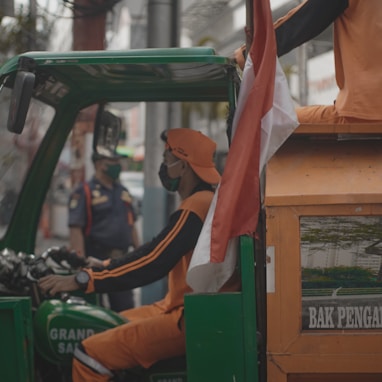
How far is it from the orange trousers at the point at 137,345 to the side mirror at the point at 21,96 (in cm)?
111

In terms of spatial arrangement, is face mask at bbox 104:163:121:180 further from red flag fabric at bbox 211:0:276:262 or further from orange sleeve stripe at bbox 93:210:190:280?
red flag fabric at bbox 211:0:276:262

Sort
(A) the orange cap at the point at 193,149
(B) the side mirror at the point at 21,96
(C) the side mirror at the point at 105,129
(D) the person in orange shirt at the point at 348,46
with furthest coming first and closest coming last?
(C) the side mirror at the point at 105,129
(A) the orange cap at the point at 193,149
(D) the person in orange shirt at the point at 348,46
(B) the side mirror at the point at 21,96

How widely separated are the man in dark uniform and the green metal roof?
337 cm

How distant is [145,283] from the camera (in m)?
3.91

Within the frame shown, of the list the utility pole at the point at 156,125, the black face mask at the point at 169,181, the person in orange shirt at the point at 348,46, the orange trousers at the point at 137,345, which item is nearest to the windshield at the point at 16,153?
the black face mask at the point at 169,181

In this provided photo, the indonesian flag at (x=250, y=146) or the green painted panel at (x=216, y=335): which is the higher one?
the indonesian flag at (x=250, y=146)

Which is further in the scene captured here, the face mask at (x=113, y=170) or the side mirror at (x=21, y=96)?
the face mask at (x=113, y=170)

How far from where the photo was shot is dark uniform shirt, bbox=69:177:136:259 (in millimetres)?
8156

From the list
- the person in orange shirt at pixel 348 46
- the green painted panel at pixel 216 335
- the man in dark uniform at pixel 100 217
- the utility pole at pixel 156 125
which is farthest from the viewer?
the utility pole at pixel 156 125

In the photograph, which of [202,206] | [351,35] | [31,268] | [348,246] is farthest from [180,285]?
[351,35]

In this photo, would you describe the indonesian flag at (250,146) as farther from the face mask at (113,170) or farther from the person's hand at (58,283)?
the face mask at (113,170)

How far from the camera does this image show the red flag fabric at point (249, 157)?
11.1 feet

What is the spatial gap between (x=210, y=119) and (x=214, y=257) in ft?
76.9

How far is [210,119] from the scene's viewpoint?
26688mm
